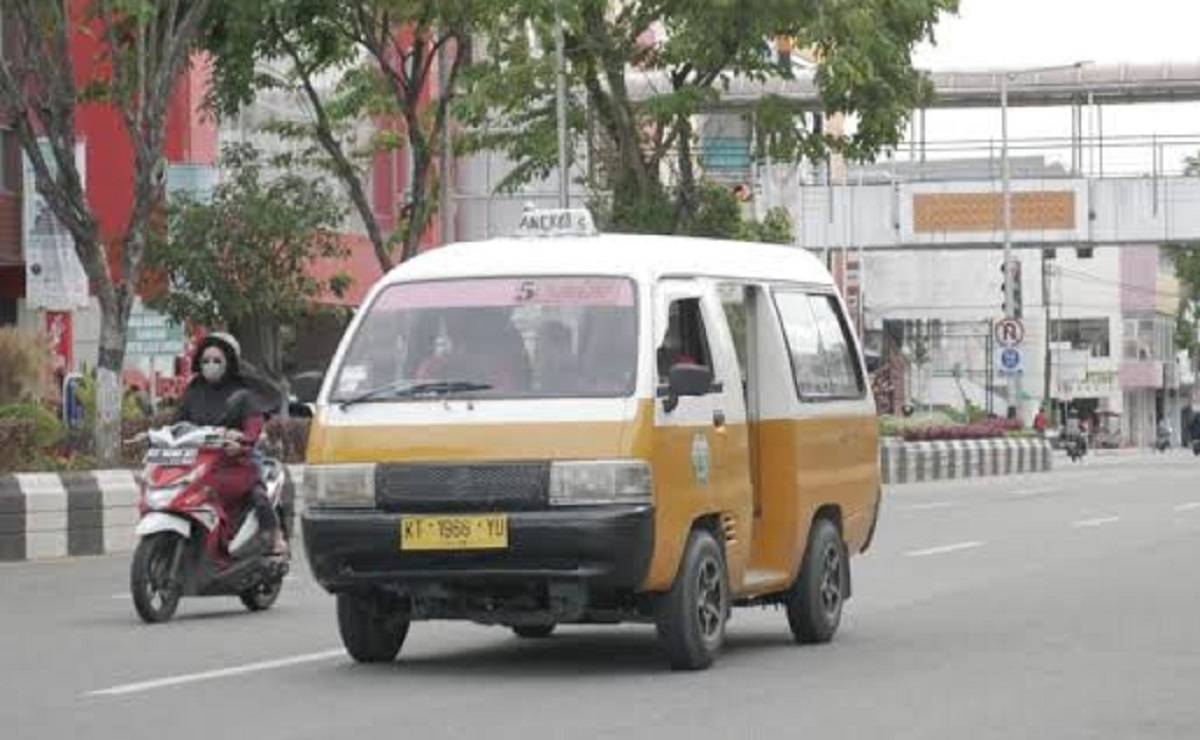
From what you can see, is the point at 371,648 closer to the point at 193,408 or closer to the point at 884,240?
the point at 193,408

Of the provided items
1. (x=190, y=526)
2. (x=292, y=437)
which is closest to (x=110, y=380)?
(x=292, y=437)

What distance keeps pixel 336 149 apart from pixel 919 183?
3416 cm

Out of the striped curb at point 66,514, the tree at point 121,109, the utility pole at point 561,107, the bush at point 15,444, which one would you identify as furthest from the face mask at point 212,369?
the utility pole at point 561,107

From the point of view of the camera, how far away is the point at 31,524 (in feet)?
75.5

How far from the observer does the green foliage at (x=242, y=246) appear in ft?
120

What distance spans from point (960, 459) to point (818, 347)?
38.5 metres

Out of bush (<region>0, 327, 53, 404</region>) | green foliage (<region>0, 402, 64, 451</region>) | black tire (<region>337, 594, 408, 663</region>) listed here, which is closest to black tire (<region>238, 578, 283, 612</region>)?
black tire (<region>337, 594, 408, 663</region>)

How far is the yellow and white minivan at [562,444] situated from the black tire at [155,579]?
285 cm

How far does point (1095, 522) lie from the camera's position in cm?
2839

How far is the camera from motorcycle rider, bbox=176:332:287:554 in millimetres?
15836

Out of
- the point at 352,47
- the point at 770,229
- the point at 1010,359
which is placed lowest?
the point at 1010,359

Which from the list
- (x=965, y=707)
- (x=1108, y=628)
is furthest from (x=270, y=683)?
(x=1108, y=628)

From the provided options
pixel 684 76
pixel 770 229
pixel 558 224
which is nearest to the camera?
pixel 558 224

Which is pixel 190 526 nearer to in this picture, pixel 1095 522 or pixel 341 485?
pixel 341 485
